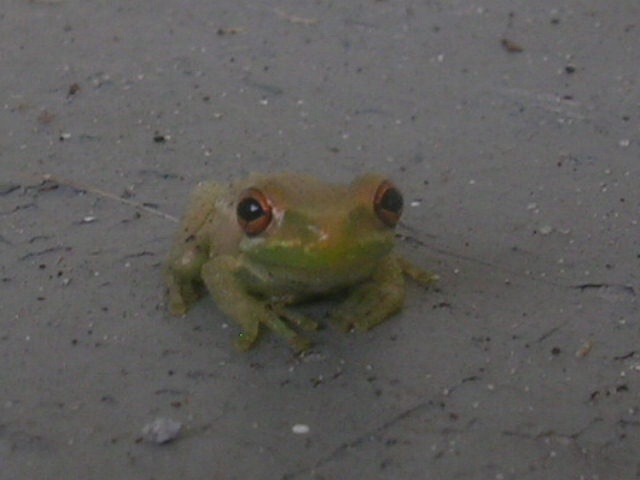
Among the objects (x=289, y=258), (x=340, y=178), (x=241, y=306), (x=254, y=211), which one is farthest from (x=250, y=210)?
(x=340, y=178)

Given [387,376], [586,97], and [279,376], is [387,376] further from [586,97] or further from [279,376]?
[586,97]

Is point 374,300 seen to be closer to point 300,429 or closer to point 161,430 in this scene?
point 300,429

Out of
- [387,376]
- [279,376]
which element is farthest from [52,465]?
[387,376]

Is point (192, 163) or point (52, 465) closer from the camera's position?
point (52, 465)

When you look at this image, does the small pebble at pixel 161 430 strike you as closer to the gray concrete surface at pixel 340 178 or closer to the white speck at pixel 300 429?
the gray concrete surface at pixel 340 178

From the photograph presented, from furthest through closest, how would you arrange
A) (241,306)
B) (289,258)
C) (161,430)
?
(241,306), (289,258), (161,430)

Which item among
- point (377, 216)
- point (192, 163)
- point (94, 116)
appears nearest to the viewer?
point (377, 216)
